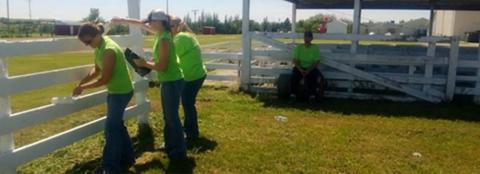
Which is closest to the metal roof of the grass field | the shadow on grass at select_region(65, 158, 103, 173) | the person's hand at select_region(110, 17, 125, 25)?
the grass field

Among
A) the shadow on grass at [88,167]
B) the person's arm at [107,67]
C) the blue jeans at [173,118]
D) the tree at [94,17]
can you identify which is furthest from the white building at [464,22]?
the person's arm at [107,67]

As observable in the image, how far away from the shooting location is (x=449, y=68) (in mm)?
9828

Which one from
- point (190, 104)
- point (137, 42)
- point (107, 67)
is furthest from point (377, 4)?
point (107, 67)

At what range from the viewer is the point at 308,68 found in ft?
32.0

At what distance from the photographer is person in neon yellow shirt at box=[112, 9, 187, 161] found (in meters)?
5.09

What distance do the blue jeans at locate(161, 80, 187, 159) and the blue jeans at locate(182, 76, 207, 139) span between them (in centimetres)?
64

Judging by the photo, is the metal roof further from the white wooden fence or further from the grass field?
the grass field

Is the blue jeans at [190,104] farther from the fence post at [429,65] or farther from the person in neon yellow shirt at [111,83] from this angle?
the fence post at [429,65]

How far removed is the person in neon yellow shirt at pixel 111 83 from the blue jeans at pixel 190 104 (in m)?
1.16

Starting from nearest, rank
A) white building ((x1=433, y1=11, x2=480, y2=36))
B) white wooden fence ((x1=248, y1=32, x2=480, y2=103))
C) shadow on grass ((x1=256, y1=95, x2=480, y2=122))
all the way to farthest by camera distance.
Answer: shadow on grass ((x1=256, y1=95, x2=480, y2=122)), white wooden fence ((x1=248, y1=32, x2=480, y2=103)), white building ((x1=433, y1=11, x2=480, y2=36))

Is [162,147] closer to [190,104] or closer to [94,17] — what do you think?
[190,104]

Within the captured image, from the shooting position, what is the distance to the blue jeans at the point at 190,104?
20.3 ft

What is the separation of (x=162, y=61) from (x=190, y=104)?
1.30m

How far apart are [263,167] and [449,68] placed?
5932mm
